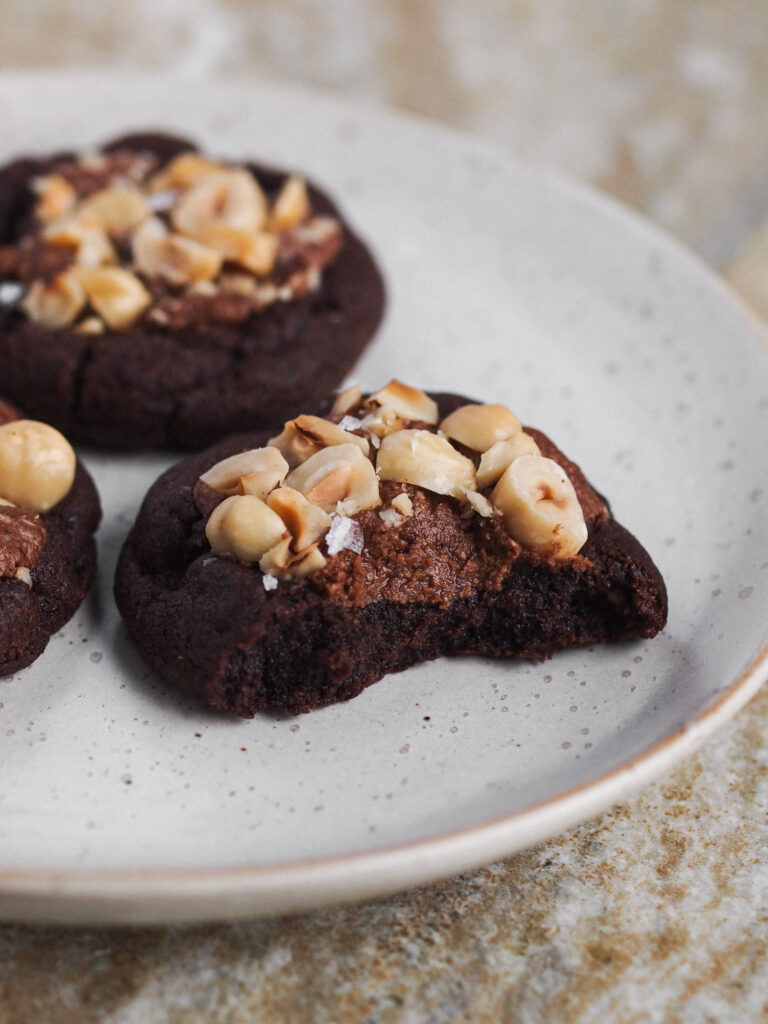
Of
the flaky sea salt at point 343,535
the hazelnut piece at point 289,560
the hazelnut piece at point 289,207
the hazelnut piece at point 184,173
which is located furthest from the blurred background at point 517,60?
the hazelnut piece at point 289,560

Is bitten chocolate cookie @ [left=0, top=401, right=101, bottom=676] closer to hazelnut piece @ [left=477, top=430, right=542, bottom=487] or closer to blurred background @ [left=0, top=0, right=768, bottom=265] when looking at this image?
hazelnut piece @ [left=477, top=430, right=542, bottom=487]

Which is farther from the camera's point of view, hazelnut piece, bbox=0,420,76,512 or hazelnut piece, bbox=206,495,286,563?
hazelnut piece, bbox=0,420,76,512

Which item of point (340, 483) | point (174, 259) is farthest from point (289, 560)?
point (174, 259)

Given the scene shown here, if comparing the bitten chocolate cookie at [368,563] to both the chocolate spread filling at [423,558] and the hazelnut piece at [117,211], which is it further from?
the hazelnut piece at [117,211]

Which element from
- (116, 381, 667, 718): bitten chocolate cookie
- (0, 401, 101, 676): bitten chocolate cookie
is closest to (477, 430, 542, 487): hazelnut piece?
(116, 381, 667, 718): bitten chocolate cookie

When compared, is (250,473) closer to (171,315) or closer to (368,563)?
(368,563)

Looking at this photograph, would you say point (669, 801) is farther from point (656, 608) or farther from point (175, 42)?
point (175, 42)

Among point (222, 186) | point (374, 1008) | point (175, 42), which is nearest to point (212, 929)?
point (374, 1008)
